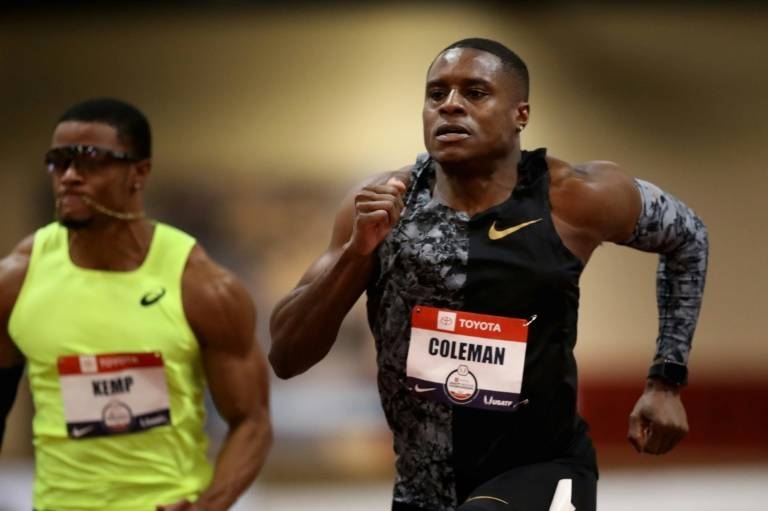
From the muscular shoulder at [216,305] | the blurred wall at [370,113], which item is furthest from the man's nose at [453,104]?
the blurred wall at [370,113]

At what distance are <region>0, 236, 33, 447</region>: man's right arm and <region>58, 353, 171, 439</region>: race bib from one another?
23 centimetres

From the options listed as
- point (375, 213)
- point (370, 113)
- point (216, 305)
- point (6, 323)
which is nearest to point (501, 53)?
point (375, 213)

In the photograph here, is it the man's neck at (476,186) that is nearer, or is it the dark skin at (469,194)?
the dark skin at (469,194)

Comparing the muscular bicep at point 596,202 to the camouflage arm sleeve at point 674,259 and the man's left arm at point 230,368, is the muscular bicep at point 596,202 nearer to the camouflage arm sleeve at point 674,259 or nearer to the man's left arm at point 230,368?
the camouflage arm sleeve at point 674,259

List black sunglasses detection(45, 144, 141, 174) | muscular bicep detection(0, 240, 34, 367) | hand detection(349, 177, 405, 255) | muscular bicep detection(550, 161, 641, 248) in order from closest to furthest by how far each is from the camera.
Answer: hand detection(349, 177, 405, 255), muscular bicep detection(550, 161, 641, 248), muscular bicep detection(0, 240, 34, 367), black sunglasses detection(45, 144, 141, 174)

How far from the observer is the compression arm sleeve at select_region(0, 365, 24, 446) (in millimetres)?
4184

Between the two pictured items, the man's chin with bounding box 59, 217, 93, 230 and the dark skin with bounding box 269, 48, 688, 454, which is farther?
the man's chin with bounding box 59, 217, 93, 230

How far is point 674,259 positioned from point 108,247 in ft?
5.83

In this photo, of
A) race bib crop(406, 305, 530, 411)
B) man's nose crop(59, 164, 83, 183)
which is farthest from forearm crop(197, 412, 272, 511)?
race bib crop(406, 305, 530, 411)

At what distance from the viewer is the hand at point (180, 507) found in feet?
12.8

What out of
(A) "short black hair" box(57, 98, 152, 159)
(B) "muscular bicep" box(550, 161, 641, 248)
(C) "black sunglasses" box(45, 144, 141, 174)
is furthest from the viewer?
(A) "short black hair" box(57, 98, 152, 159)

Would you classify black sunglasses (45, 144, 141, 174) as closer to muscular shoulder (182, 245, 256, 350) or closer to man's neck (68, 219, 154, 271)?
man's neck (68, 219, 154, 271)

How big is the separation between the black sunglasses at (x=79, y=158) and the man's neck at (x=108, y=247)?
0.19m

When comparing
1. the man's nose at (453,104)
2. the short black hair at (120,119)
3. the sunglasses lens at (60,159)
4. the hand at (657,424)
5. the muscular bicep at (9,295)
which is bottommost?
the hand at (657,424)
